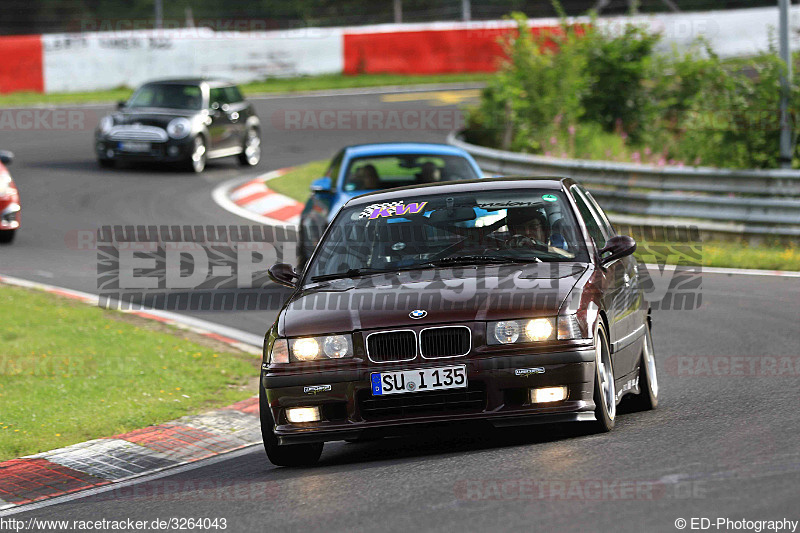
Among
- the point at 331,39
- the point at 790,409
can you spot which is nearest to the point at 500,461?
the point at 790,409

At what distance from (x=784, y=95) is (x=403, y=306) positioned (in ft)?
37.2

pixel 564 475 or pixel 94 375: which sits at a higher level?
pixel 564 475

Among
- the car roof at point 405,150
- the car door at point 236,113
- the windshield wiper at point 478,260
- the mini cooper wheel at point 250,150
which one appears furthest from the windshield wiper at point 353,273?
the mini cooper wheel at point 250,150

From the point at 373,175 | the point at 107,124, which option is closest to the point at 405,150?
the point at 373,175

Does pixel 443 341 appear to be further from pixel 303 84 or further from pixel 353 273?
pixel 303 84

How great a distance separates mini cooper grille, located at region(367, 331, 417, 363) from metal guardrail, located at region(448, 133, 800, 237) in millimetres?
8874

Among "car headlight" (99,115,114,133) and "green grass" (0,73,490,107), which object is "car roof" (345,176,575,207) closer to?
"car headlight" (99,115,114,133)

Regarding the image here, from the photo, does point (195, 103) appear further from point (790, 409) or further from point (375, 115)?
point (790, 409)

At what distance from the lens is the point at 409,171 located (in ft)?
45.0

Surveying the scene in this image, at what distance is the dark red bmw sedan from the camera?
6.56 metres

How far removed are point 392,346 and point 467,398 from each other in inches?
18.4

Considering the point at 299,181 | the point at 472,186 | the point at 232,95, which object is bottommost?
the point at 299,181

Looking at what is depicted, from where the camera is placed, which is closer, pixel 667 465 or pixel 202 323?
pixel 667 465

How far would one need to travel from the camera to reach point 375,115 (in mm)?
31578
